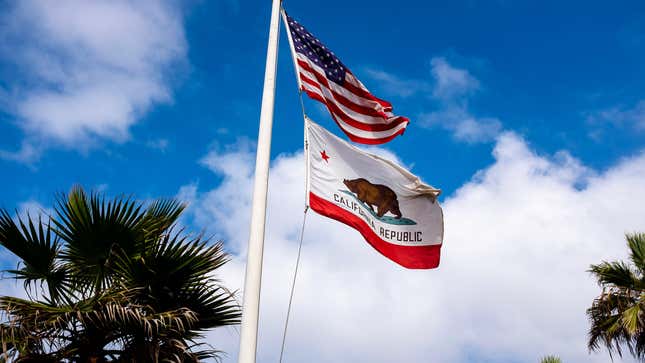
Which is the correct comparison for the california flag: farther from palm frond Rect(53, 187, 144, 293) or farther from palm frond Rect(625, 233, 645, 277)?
palm frond Rect(625, 233, 645, 277)

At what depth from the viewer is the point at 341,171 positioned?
26.2 ft

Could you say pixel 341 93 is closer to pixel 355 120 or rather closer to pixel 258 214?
pixel 355 120

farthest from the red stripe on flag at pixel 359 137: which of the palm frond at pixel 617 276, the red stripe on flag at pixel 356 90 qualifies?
the palm frond at pixel 617 276

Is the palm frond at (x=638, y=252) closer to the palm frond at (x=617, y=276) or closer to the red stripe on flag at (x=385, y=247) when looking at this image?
the palm frond at (x=617, y=276)

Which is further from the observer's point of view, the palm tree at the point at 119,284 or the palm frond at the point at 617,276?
the palm frond at the point at 617,276

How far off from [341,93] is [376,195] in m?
1.64

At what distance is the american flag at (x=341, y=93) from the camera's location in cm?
814

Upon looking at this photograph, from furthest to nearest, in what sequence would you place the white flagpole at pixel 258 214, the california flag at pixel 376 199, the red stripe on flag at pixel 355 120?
the red stripe on flag at pixel 355 120 < the california flag at pixel 376 199 < the white flagpole at pixel 258 214

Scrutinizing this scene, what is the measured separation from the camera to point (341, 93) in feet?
29.5

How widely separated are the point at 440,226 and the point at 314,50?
9.92ft

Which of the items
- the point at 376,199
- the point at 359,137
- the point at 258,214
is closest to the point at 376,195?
the point at 376,199

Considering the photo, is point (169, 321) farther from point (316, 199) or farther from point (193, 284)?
point (316, 199)

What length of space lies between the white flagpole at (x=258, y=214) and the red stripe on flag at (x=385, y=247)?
0.92 meters

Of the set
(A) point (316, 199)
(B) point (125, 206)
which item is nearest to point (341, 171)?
(A) point (316, 199)
